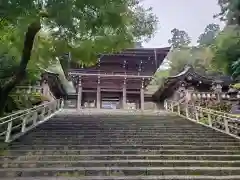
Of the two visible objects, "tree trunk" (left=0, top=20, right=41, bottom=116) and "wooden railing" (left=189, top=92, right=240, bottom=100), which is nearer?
"tree trunk" (left=0, top=20, right=41, bottom=116)

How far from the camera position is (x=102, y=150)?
7.98 metres

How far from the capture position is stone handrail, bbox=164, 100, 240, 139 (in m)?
10.4

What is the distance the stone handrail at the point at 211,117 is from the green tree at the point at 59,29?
4660mm

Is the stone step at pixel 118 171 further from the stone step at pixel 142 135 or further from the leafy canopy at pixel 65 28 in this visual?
the leafy canopy at pixel 65 28

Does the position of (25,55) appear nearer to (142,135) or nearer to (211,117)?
(142,135)

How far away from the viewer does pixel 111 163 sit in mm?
6941

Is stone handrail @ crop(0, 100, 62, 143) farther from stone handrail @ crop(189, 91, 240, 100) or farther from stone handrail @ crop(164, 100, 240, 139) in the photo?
stone handrail @ crop(189, 91, 240, 100)

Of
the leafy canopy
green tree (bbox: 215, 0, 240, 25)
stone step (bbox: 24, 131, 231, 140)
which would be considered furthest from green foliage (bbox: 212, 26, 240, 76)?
the leafy canopy

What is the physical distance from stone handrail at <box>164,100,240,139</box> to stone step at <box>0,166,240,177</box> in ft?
11.3

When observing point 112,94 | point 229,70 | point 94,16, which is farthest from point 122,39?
point 112,94

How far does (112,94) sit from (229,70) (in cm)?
1017

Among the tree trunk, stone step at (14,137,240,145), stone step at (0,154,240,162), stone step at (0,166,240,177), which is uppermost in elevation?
the tree trunk

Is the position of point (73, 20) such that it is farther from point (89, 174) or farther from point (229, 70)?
point (229, 70)

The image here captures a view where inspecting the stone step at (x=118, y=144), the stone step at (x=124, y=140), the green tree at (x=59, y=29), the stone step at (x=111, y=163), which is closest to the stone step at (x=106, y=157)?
the stone step at (x=111, y=163)
